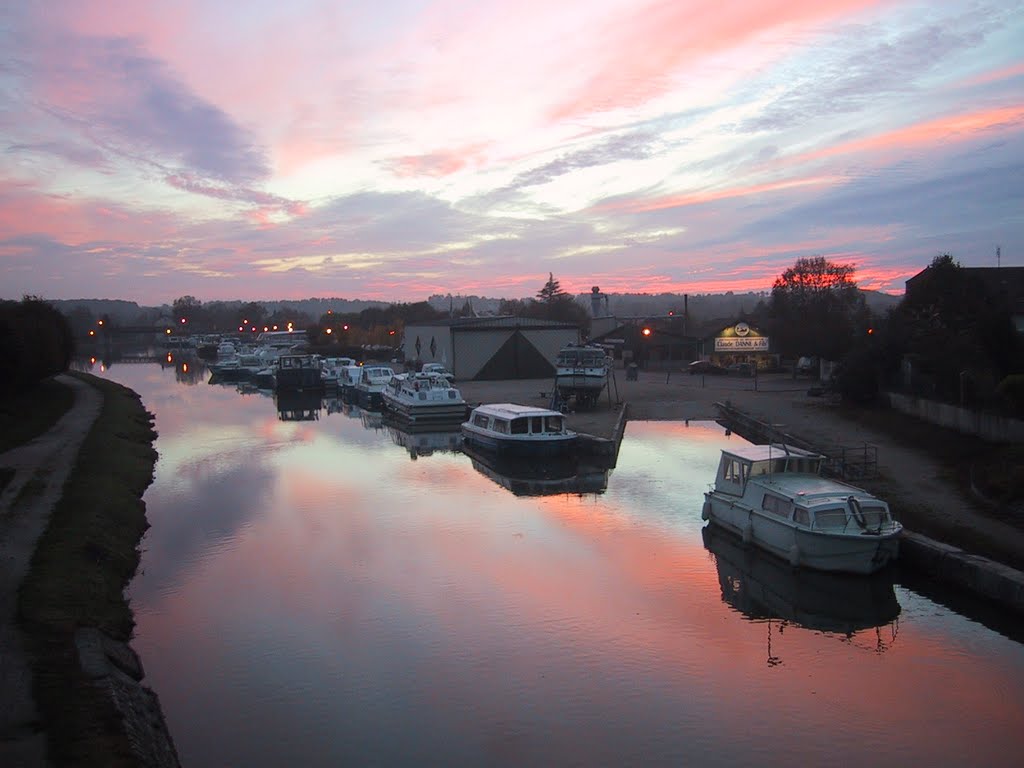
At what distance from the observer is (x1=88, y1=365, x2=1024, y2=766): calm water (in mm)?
11656

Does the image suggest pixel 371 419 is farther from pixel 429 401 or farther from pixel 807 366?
pixel 807 366

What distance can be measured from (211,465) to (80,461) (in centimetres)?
637

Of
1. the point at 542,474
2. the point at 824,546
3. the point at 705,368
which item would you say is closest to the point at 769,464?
the point at 824,546

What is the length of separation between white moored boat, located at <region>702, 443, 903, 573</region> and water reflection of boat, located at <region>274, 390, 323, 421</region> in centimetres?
3186

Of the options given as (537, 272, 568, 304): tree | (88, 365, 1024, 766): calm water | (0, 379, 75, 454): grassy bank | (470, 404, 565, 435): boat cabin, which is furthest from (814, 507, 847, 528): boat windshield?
(537, 272, 568, 304): tree

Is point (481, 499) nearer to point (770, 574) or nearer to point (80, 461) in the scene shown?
point (770, 574)

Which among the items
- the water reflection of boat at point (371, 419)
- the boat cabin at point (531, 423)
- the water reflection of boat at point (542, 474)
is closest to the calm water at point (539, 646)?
the water reflection of boat at point (542, 474)

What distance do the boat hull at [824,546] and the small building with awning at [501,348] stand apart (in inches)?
1628

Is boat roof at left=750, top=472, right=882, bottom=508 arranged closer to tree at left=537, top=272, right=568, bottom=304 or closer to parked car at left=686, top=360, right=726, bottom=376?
parked car at left=686, top=360, right=726, bottom=376

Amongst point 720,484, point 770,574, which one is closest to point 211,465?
point 720,484

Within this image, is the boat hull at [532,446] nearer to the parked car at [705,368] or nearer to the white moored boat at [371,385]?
the white moored boat at [371,385]

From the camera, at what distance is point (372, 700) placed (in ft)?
41.9

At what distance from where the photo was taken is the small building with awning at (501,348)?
59500mm

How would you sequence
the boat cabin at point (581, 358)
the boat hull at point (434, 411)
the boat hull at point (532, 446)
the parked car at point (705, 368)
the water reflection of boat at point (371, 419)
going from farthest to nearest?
the parked car at point (705, 368) → the water reflection of boat at point (371, 419) → the boat cabin at point (581, 358) → the boat hull at point (434, 411) → the boat hull at point (532, 446)
